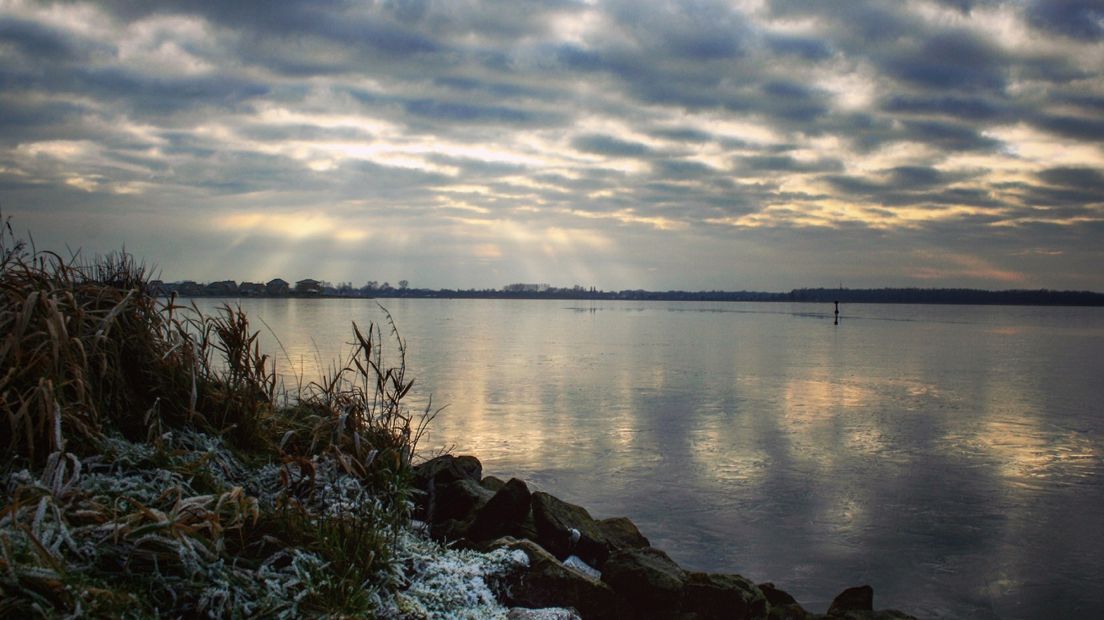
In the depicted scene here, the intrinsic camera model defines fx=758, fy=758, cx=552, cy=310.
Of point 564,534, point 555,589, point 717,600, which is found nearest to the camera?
point 555,589

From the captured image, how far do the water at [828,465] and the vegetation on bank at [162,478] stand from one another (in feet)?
16.1

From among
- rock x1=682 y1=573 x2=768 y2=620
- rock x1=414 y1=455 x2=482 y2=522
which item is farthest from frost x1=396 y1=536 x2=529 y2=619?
rock x1=414 y1=455 x2=482 y2=522

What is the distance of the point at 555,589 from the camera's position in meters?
5.45

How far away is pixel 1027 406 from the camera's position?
70.3ft

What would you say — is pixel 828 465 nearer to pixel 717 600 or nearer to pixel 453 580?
pixel 717 600

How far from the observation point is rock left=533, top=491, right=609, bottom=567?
23.5 ft

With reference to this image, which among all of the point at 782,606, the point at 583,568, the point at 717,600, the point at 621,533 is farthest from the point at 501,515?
the point at 782,606

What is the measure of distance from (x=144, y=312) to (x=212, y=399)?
0.99m

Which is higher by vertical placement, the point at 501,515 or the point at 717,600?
the point at 501,515

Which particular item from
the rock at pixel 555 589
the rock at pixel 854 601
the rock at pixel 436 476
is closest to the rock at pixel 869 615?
the rock at pixel 854 601

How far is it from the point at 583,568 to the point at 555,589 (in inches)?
63.7

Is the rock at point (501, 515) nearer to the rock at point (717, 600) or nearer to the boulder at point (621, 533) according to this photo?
the boulder at point (621, 533)

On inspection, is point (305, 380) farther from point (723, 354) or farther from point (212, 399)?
point (723, 354)

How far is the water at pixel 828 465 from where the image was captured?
354 inches
